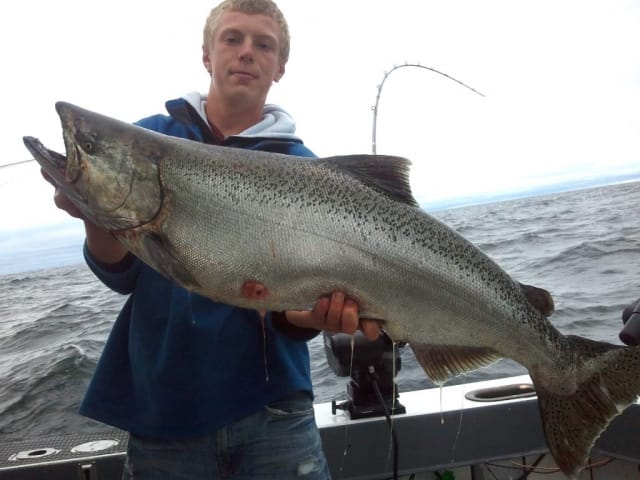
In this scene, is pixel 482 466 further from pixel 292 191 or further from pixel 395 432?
pixel 292 191

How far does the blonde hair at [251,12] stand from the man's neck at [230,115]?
45cm

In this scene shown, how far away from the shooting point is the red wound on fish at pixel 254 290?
245 cm

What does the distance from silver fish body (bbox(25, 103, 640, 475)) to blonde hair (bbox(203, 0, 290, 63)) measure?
1024 mm

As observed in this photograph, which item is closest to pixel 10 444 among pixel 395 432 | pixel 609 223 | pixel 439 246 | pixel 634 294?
pixel 395 432

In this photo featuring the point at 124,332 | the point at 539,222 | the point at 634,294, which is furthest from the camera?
the point at 539,222

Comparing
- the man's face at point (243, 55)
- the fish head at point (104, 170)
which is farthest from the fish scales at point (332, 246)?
the man's face at point (243, 55)

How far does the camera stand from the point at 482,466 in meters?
4.35

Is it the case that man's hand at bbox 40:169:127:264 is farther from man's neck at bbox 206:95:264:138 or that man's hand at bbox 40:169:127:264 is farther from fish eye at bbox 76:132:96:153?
man's neck at bbox 206:95:264:138

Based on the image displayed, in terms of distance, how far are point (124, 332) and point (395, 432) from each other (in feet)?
7.88

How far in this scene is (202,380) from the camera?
2510mm

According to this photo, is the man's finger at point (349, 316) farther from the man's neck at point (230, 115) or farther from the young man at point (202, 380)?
the man's neck at point (230, 115)

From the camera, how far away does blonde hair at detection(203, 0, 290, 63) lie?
3.09 m

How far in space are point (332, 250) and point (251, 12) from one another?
1.63 metres

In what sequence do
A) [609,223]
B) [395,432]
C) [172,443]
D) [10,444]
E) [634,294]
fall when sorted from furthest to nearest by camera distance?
1. [609,223]
2. [634,294]
3. [10,444]
4. [395,432]
5. [172,443]
